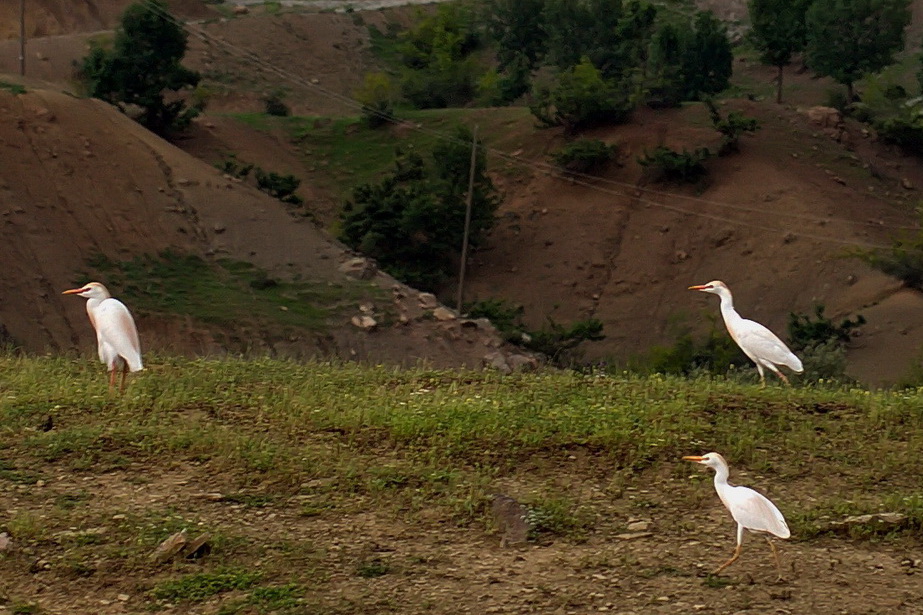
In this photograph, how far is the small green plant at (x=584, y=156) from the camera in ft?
162

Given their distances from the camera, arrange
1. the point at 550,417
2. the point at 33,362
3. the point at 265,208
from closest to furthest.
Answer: the point at 550,417, the point at 33,362, the point at 265,208

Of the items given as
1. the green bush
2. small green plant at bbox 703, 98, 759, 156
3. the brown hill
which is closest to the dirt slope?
the brown hill

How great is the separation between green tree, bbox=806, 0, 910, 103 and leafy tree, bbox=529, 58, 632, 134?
10868mm

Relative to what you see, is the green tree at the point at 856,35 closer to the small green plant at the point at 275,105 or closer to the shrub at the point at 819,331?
the small green plant at the point at 275,105

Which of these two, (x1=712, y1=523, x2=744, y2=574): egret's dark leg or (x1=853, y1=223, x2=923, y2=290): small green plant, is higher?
(x1=712, y1=523, x2=744, y2=574): egret's dark leg

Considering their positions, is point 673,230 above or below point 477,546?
below

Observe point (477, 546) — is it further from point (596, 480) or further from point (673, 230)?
point (673, 230)

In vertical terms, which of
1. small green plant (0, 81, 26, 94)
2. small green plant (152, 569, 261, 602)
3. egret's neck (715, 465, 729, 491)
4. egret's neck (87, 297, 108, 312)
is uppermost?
egret's neck (715, 465, 729, 491)

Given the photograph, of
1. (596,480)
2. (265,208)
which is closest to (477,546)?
(596,480)

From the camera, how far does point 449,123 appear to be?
5309 centimetres

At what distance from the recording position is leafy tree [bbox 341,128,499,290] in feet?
138

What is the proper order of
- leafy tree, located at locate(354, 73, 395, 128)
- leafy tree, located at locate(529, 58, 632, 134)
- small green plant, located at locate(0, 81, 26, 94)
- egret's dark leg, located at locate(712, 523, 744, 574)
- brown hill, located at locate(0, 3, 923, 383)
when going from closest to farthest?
egret's dark leg, located at locate(712, 523, 744, 574) → small green plant, located at locate(0, 81, 26, 94) → brown hill, located at locate(0, 3, 923, 383) → leafy tree, located at locate(529, 58, 632, 134) → leafy tree, located at locate(354, 73, 395, 128)

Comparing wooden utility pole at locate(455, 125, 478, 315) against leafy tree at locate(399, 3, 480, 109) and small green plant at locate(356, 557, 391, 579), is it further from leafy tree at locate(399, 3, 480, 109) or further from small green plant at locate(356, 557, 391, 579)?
small green plant at locate(356, 557, 391, 579)

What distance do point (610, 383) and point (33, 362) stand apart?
4989mm
